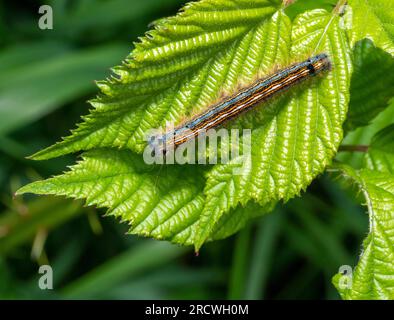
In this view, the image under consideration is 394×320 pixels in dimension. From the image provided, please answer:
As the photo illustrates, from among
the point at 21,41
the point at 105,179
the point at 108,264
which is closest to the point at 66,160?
the point at 108,264

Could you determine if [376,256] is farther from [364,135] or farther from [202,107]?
[364,135]

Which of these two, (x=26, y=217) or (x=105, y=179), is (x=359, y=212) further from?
(x=105, y=179)

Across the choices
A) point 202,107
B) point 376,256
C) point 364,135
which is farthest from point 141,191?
point 364,135

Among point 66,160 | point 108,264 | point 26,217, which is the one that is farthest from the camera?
point 66,160

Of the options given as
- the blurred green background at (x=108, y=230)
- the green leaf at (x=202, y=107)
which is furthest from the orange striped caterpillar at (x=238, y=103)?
the blurred green background at (x=108, y=230)

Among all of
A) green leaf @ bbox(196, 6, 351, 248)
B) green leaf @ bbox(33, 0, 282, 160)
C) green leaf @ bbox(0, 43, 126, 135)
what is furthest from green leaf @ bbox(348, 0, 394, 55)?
green leaf @ bbox(0, 43, 126, 135)

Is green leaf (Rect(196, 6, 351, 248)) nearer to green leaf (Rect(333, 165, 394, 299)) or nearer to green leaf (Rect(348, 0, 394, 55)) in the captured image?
green leaf (Rect(348, 0, 394, 55))

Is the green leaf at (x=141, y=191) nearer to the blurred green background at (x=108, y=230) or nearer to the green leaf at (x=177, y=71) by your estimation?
the green leaf at (x=177, y=71)
